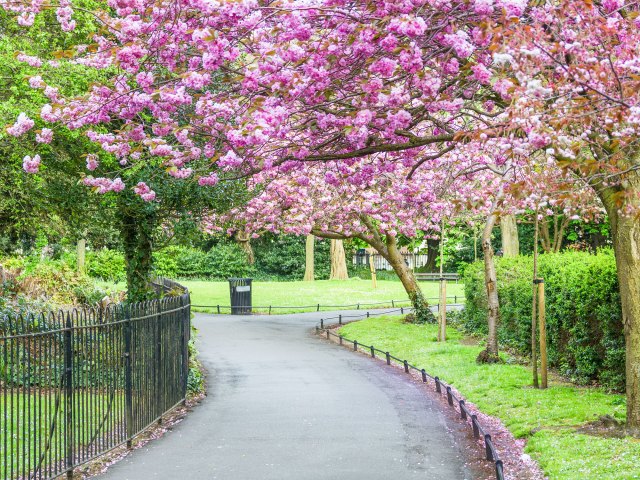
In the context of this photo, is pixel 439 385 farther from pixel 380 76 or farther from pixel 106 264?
pixel 106 264

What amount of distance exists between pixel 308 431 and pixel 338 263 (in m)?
40.5

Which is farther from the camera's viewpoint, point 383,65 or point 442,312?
point 442,312

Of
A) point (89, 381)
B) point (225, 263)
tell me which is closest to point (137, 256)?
point (89, 381)

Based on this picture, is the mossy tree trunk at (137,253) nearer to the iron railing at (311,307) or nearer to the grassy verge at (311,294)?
the iron railing at (311,307)

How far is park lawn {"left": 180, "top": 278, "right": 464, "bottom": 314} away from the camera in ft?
Answer: 122

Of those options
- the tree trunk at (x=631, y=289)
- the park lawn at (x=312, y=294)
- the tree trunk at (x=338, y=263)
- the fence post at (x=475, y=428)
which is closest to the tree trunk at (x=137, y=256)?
the fence post at (x=475, y=428)

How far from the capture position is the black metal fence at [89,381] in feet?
25.3

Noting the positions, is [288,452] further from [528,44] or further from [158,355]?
[528,44]

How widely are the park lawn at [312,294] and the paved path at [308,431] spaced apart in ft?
59.1

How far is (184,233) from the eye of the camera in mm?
15805

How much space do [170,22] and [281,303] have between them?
28.7m

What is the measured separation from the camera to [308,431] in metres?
11.0

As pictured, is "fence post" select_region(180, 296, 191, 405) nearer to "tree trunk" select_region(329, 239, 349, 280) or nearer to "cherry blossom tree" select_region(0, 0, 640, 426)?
"cherry blossom tree" select_region(0, 0, 640, 426)

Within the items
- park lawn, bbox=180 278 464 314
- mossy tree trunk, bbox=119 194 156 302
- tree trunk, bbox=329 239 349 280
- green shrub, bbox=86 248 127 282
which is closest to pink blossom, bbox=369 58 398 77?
mossy tree trunk, bbox=119 194 156 302
